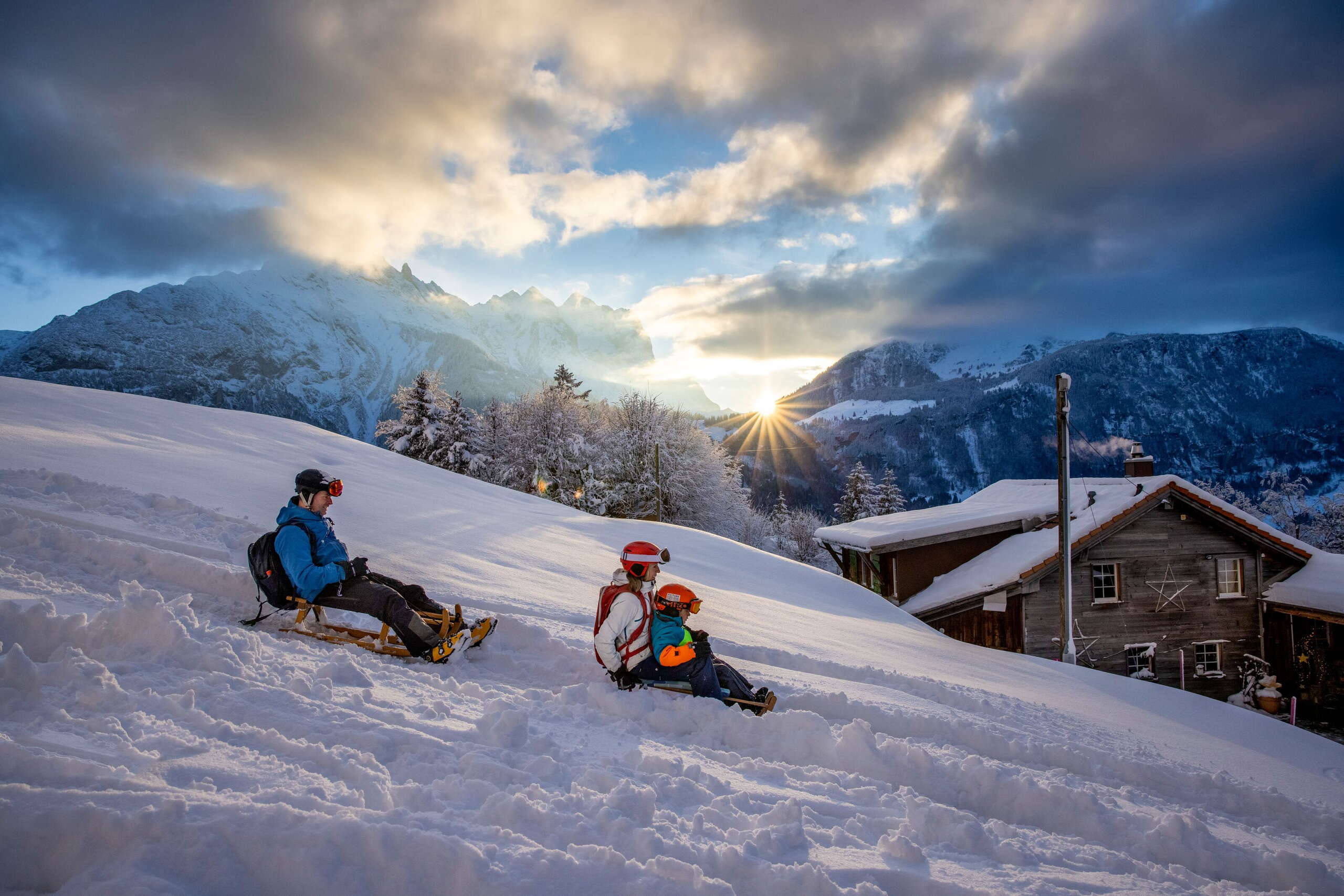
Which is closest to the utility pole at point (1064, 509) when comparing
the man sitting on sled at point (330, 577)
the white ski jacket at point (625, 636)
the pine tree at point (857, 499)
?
the white ski jacket at point (625, 636)

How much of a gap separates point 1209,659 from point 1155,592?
107 inches

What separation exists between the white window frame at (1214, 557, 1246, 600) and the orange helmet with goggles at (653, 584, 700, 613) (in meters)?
20.2

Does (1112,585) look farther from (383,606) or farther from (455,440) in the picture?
(455,440)

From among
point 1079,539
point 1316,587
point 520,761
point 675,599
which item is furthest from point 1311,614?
point 520,761

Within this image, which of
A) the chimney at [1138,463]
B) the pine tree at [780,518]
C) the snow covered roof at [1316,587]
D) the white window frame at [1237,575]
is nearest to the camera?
the snow covered roof at [1316,587]

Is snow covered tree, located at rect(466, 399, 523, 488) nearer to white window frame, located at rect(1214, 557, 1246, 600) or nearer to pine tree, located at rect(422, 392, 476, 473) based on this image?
pine tree, located at rect(422, 392, 476, 473)

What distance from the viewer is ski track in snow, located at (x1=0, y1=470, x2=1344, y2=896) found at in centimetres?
229

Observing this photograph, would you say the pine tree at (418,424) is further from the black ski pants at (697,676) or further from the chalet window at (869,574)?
the black ski pants at (697,676)

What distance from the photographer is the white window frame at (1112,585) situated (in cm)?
1648

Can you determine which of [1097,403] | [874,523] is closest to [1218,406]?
[1097,403]

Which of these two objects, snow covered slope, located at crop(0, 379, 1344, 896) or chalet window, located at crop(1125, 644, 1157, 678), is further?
chalet window, located at crop(1125, 644, 1157, 678)

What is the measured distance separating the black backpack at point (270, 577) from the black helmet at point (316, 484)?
1.32 feet

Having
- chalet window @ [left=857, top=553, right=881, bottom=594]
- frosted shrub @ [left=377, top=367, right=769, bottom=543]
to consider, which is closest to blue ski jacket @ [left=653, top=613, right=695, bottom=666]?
chalet window @ [left=857, top=553, right=881, bottom=594]

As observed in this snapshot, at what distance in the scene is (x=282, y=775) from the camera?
9.09ft
